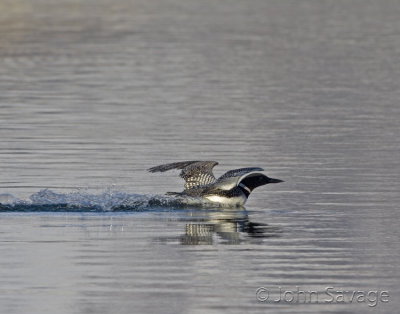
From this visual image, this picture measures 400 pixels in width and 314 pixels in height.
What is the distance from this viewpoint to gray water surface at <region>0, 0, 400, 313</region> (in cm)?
1412

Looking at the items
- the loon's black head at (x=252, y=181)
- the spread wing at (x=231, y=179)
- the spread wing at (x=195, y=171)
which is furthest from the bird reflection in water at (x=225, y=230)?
the spread wing at (x=195, y=171)

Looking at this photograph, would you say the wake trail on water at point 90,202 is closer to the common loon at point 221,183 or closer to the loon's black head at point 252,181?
the common loon at point 221,183

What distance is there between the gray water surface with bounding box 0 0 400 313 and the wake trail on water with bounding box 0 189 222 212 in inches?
1.4

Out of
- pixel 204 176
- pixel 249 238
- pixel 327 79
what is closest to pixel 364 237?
pixel 249 238

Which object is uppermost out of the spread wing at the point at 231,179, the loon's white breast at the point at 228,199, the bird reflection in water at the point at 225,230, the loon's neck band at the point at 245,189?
the spread wing at the point at 231,179

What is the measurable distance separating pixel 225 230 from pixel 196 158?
19.8 ft

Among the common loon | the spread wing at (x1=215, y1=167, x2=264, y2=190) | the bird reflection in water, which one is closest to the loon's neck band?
the common loon

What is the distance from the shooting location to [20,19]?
199 feet

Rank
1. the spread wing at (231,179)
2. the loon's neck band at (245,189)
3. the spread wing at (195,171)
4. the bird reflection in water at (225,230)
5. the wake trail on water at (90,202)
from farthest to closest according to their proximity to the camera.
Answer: the spread wing at (195,171) → the loon's neck band at (245,189) → the spread wing at (231,179) → the wake trail on water at (90,202) → the bird reflection in water at (225,230)

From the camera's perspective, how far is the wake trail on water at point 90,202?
714 inches

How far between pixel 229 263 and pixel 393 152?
30.0 feet

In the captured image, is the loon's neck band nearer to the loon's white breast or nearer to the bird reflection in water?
the loon's white breast

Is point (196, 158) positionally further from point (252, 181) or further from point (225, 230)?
point (225, 230)

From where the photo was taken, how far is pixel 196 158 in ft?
75.8
